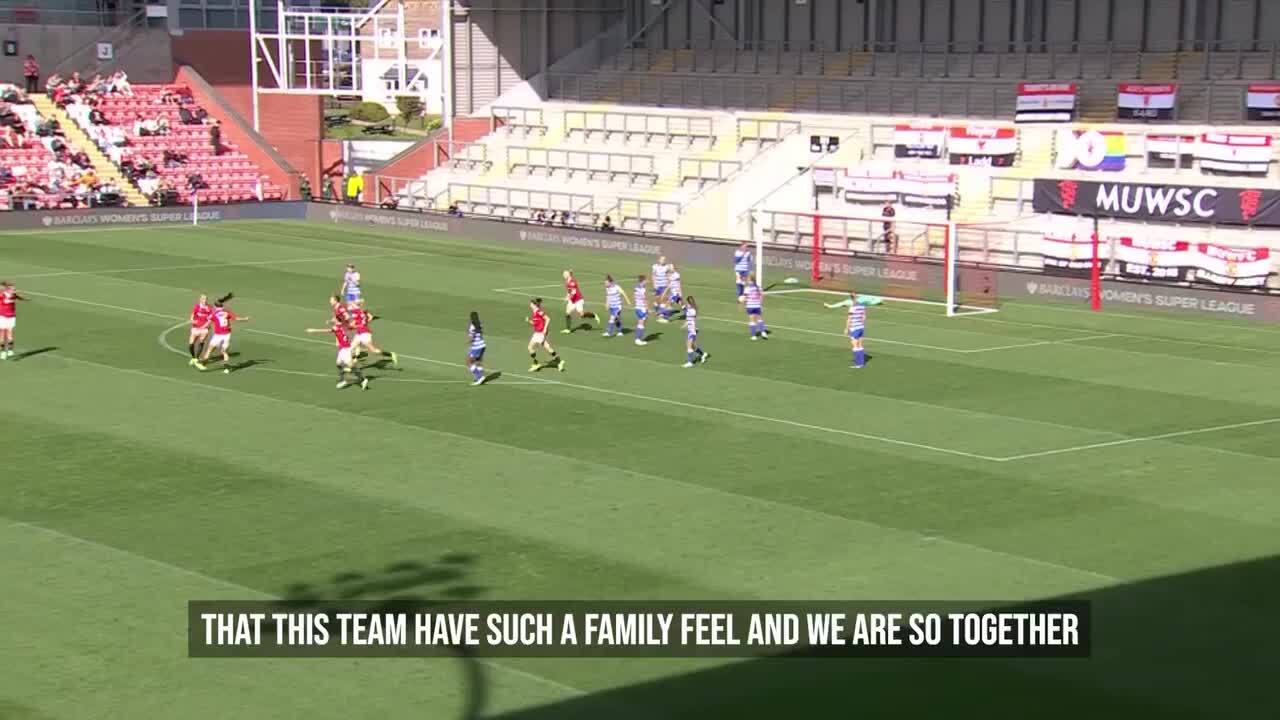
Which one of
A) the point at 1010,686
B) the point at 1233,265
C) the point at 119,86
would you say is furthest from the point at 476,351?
the point at 119,86

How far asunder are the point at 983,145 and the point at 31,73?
137 feet

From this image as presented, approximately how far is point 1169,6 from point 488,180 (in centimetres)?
2767

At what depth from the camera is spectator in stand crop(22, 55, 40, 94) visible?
247ft

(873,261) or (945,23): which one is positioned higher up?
(945,23)

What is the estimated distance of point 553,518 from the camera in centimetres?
2341

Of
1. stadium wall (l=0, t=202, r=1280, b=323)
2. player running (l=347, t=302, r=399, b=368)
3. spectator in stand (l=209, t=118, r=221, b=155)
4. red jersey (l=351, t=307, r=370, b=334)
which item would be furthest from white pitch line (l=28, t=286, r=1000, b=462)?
spectator in stand (l=209, t=118, r=221, b=155)

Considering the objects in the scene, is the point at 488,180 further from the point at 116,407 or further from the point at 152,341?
the point at 116,407

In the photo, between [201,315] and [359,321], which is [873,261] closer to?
[359,321]

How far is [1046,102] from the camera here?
58.8 m

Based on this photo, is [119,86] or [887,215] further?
[119,86]

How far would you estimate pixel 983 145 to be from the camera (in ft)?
192

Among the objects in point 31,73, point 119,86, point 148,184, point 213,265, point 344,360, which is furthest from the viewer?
point 119,86

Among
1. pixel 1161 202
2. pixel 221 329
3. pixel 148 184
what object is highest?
pixel 1161 202

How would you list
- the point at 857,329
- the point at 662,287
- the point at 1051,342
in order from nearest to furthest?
the point at 857,329 → the point at 1051,342 → the point at 662,287
